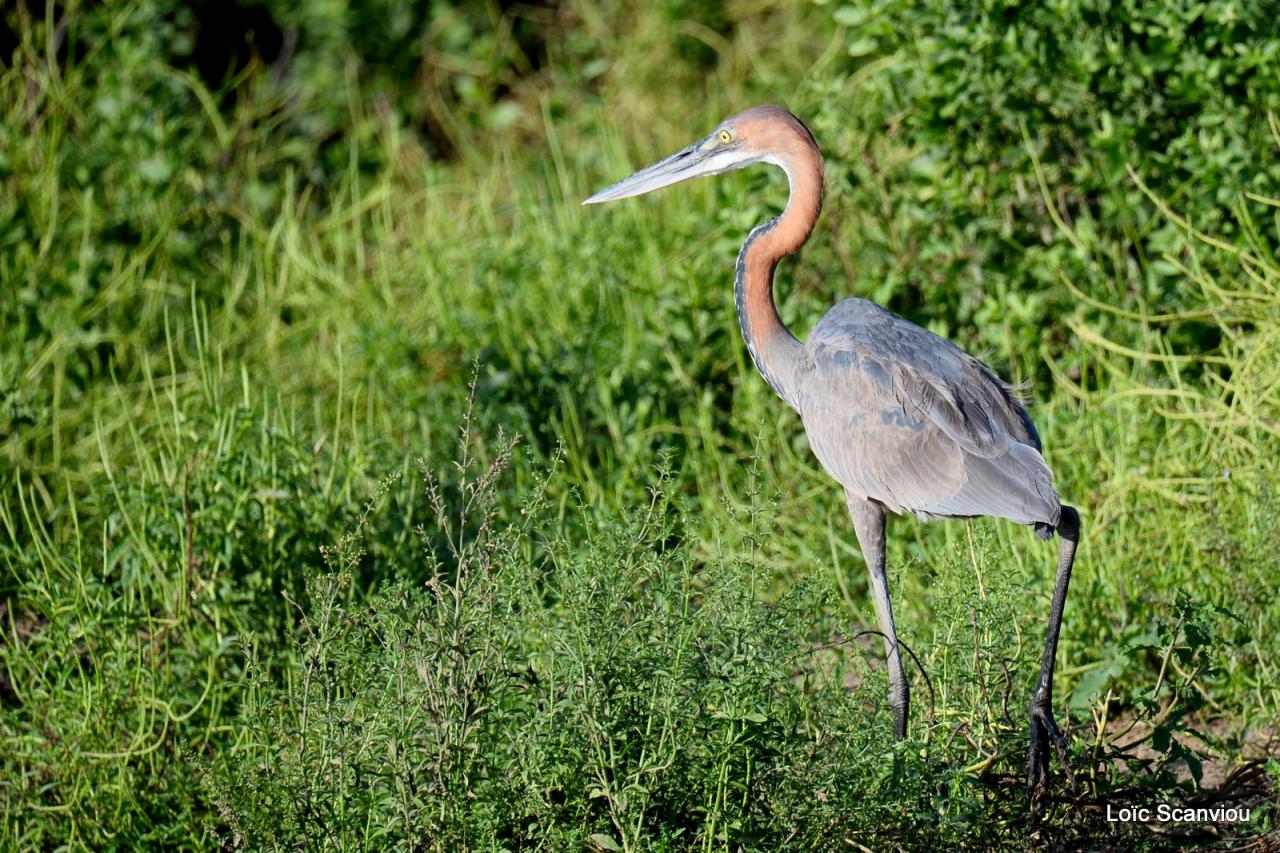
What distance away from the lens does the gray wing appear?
3873 millimetres

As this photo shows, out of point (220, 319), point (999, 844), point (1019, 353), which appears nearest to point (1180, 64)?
point (1019, 353)

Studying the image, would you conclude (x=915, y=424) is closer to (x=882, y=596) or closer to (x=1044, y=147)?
(x=882, y=596)

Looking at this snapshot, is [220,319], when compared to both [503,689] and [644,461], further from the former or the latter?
[503,689]

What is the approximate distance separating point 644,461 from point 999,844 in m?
2.45

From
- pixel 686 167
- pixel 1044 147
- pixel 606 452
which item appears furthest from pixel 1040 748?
pixel 1044 147

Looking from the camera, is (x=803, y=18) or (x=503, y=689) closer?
(x=503, y=689)

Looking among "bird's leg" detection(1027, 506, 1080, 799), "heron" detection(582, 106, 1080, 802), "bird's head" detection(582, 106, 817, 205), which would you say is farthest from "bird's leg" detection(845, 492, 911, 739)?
"bird's head" detection(582, 106, 817, 205)

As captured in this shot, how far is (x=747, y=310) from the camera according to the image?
4.59 m

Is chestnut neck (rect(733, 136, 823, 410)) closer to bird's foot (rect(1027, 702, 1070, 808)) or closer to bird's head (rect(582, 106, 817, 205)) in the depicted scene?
bird's head (rect(582, 106, 817, 205))

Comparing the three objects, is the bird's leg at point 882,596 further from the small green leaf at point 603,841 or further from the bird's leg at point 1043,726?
the small green leaf at point 603,841

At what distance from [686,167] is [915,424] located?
130 centimetres

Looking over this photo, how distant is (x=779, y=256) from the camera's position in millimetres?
4527

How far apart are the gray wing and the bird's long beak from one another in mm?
718

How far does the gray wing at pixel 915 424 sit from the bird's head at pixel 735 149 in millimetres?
609
